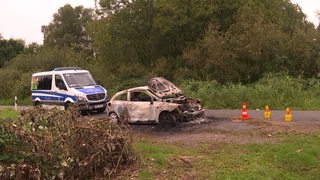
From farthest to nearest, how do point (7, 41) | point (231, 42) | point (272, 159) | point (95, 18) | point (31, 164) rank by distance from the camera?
1. point (7, 41)
2. point (95, 18)
3. point (231, 42)
4. point (272, 159)
5. point (31, 164)

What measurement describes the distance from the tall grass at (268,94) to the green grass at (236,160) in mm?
8588

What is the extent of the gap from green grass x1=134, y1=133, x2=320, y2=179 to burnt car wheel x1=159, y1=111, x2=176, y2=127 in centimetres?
300

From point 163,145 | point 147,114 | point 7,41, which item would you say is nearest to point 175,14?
point 147,114

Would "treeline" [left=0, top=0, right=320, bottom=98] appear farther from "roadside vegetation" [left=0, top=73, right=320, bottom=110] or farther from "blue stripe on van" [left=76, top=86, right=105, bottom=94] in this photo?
"blue stripe on van" [left=76, top=86, right=105, bottom=94]

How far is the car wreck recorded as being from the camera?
15.5 meters

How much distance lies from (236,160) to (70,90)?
38.7 feet

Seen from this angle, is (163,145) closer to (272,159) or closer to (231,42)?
(272,159)

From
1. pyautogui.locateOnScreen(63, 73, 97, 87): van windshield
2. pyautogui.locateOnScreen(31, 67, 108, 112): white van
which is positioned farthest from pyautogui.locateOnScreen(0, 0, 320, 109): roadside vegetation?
pyautogui.locateOnScreen(63, 73, 97, 87): van windshield

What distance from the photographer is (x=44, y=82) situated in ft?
71.3

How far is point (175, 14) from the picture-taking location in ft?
96.3

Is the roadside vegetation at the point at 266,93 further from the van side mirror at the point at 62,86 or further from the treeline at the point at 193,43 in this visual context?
the van side mirror at the point at 62,86

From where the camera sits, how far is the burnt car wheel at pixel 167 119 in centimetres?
1549

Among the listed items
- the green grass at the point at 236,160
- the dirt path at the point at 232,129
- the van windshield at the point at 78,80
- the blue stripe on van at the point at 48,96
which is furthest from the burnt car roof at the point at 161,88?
the van windshield at the point at 78,80

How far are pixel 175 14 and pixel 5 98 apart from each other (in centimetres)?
1687
